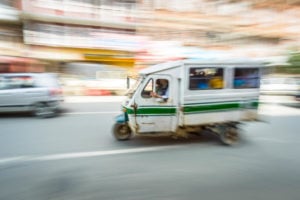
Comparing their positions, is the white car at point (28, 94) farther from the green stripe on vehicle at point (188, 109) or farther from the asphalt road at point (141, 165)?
the green stripe on vehicle at point (188, 109)

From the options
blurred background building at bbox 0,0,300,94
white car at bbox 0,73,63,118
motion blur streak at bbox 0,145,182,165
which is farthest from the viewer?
blurred background building at bbox 0,0,300,94

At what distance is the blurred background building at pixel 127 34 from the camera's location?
63.6 ft

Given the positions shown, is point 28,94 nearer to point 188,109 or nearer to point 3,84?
point 3,84

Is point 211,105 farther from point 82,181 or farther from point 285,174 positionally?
point 82,181

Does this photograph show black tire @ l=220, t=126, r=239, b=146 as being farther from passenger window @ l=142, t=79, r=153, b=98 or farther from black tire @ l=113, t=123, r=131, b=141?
black tire @ l=113, t=123, r=131, b=141

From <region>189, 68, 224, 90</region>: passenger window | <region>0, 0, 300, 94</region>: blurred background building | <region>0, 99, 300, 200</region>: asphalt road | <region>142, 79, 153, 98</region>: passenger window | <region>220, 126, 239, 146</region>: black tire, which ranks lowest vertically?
<region>0, 99, 300, 200</region>: asphalt road

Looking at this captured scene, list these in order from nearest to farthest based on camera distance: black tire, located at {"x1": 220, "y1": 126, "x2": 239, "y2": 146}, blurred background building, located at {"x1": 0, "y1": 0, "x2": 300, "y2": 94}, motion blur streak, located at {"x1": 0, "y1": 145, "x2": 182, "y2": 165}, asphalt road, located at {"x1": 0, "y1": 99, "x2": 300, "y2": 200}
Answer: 1. asphalt road, located at {"x1": 0, "y1": 99, "x2": 300, "y2": 200}
2. motion blur streak, located at {"x1": 0, "y1": 145, "x2": 182, "y2": 165}
3. black tire, located at {"x1": 220, "y1": 126, "x2": 239, "y2": 146}
4. blurred background building, located at {"x1": 0, "y1": 0, "x2": 300, "y2": 94}

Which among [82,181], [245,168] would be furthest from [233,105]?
[82,181]

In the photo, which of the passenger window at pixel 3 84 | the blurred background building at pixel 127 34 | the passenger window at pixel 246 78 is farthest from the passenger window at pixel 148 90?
the blurred background building at pixel 127 34

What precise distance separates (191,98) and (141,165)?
184 cm

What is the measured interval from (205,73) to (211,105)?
729mm

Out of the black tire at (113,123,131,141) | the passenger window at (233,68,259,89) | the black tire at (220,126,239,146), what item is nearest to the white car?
the black tire at (113,123,131,141)

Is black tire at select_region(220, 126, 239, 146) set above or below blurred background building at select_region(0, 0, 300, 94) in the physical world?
below

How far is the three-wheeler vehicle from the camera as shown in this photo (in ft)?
20.1
